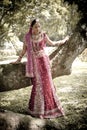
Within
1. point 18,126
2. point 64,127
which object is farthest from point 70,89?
point 18,126

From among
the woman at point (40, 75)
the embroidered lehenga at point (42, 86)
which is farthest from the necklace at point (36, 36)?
the embroidered lehenga at point (42, 86)

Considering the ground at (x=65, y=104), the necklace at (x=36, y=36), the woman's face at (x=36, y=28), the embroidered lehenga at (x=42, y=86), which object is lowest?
the ground at (x=65, y=104)

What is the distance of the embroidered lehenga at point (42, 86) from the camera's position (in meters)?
6.61

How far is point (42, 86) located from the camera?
6641 mm

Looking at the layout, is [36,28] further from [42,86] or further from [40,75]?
[42,86]

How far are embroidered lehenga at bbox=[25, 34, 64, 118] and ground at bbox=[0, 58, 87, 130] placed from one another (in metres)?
0.28

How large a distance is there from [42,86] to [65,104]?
1429 millimetres

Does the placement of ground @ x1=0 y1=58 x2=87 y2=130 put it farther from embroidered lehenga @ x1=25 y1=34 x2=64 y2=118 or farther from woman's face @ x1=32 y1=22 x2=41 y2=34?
woman's face @ x1=32 y1=22 x2=41 y2=34

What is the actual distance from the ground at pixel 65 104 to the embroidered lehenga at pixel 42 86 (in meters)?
0.28

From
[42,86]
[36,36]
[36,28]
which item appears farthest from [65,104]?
[36,28]

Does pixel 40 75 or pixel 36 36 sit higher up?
pixel 36 36

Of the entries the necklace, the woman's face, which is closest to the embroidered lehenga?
the necklace

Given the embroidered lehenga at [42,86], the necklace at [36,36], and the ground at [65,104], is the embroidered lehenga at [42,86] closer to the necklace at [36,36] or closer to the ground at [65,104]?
the necklace at [36,36]

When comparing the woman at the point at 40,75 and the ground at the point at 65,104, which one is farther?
the woman at the point at 40,75
